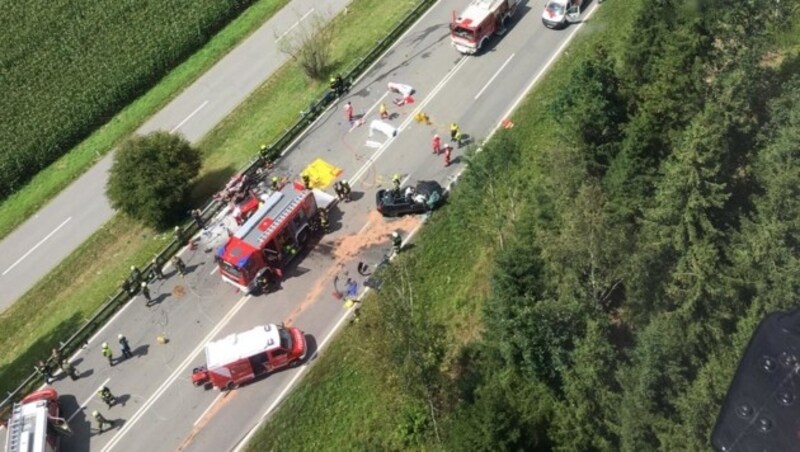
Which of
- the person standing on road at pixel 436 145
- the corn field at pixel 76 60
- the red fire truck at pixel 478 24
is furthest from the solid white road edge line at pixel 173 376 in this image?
the red fire truck at pixel 478 24

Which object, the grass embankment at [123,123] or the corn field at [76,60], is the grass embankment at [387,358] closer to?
the grass embankment at [123,123]

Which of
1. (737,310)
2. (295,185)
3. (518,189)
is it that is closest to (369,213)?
(295,185)

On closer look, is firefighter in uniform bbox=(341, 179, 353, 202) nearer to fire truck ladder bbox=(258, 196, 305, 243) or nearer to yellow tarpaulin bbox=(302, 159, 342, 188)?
yellow tarpaulin bbox=(302, 159, 342, 188)

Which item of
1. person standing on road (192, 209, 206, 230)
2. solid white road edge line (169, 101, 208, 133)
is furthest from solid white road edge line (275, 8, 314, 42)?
person standing on road (192, 209, 206, 230)

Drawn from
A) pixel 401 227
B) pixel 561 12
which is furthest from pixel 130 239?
pixel 561 12

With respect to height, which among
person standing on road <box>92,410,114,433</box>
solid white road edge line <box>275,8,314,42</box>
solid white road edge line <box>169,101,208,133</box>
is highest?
solid white road edge line <box>275,8,314,42</box>

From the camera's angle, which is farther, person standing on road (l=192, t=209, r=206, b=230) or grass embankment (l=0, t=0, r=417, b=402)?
person standing on road (l=192, t=209, r=206, b=230)
